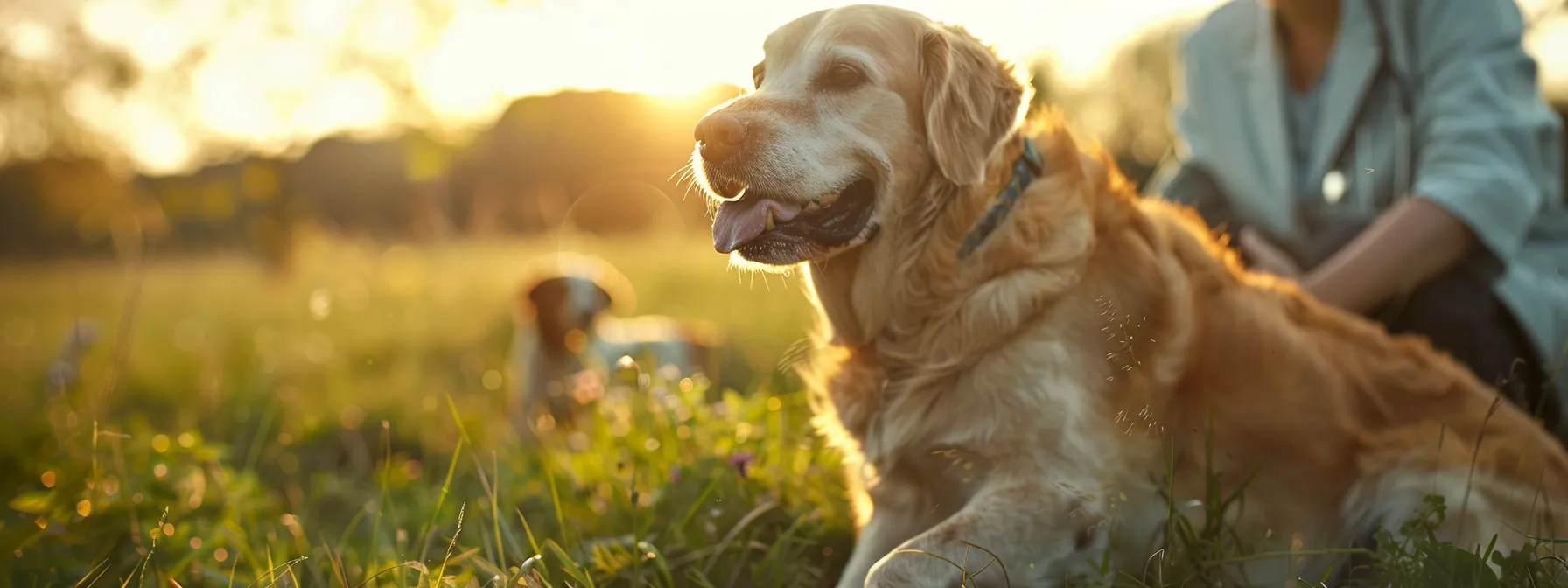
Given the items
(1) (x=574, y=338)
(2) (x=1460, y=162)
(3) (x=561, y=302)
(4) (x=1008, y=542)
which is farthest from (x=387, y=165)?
(4) (x=1008, y=542)

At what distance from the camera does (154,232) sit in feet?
11.3

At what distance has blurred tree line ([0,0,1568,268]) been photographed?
3.70 m

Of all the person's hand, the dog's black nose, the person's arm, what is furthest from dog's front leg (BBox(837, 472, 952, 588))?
the person's hand

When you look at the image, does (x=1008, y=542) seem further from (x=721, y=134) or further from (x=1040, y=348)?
(x=721, y=134)

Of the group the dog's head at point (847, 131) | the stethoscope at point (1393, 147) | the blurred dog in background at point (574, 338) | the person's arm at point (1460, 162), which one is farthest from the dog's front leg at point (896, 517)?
the blurred dog in background at point (574, 338)

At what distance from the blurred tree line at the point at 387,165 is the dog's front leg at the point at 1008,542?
962mm

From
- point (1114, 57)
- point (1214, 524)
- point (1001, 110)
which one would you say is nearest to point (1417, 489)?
point (1214, 524)

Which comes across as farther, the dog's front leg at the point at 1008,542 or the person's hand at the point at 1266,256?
the person's hand at the point at 1266,256

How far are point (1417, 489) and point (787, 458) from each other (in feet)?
4.85

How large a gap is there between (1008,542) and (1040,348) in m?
0.41

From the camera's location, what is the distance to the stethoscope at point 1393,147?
3.10m

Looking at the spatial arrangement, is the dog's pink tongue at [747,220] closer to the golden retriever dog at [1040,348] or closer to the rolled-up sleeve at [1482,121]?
the golden retriever dog at [1040,348]

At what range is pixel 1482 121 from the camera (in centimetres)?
284

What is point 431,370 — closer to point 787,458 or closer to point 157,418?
point 157,418
